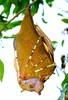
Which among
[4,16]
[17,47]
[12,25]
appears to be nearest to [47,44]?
[17,47]

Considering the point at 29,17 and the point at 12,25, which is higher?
the point at 29,17

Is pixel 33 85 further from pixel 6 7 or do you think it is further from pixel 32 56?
pixel 6 7

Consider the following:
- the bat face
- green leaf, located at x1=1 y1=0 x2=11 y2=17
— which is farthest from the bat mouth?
green leaf, located at x1=1 y1=0 x2=11 y2=17

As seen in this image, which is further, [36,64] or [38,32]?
[36,64]

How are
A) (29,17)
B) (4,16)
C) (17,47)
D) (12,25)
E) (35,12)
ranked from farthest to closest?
1. (35,12)
2. (4,16)
3. (12,25)
4. (17,47)
5. (29,17)

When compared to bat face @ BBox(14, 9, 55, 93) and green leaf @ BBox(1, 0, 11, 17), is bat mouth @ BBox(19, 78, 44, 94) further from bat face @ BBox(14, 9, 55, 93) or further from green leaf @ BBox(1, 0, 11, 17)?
green leaf @ BBox(1, 0, 11, 17)

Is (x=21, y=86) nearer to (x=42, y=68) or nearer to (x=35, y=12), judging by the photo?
(x=42, y=68)

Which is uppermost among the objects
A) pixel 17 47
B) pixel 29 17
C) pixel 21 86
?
pixel 29 17

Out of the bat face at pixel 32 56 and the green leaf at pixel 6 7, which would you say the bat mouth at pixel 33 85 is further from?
the green leaf at pixel 6 7
